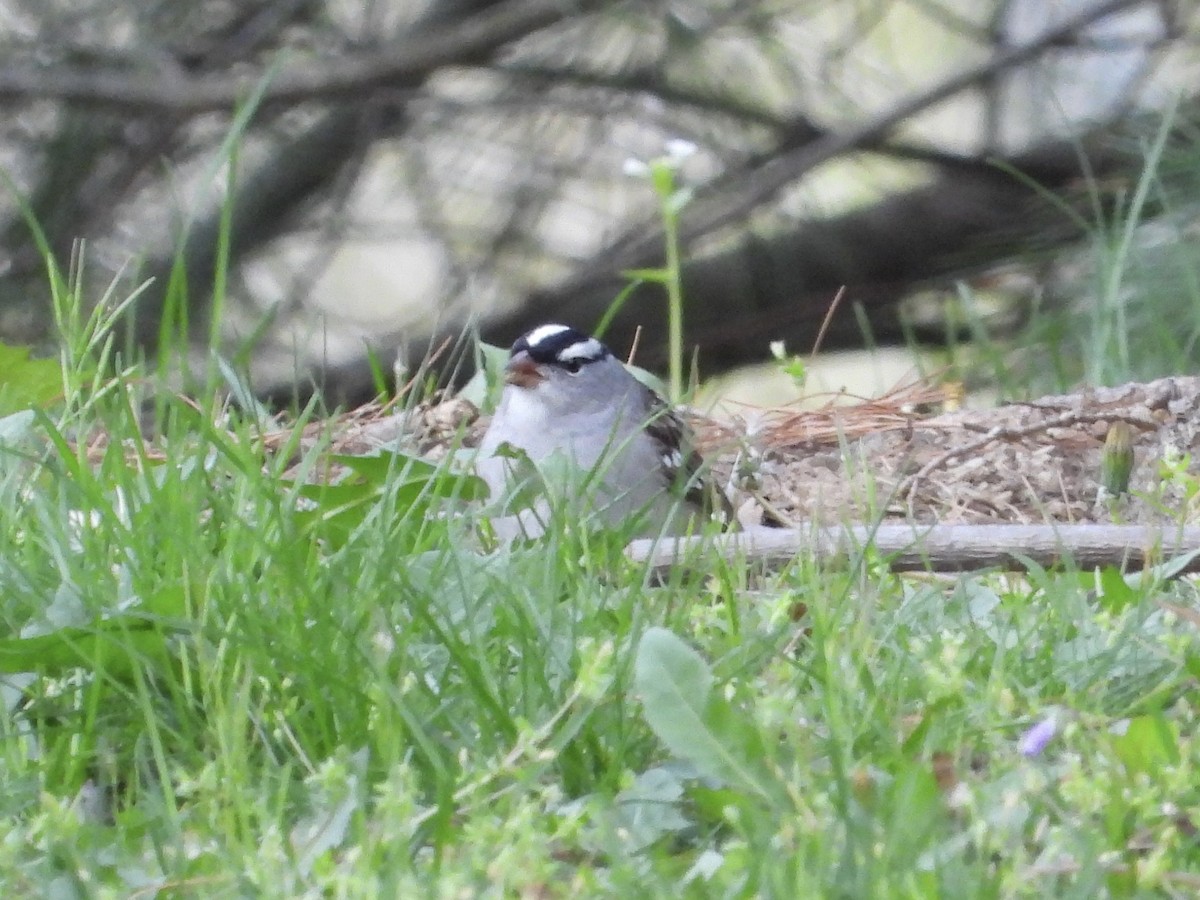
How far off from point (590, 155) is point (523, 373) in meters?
1.37

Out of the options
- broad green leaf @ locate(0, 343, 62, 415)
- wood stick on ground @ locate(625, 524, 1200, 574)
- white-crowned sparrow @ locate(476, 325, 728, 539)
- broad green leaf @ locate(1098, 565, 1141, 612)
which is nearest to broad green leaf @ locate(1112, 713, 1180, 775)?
broad green leaf @ locate(1098, 565, 1141, 612)

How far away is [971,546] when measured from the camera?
2.29 metres

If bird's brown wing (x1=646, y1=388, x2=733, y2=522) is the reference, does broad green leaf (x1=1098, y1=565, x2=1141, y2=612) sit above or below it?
above

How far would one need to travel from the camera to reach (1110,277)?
4.08 meters

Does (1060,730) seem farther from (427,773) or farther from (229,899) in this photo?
(229,899)

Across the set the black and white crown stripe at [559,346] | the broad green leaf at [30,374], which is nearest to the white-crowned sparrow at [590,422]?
the black and white crown stripe at [559,346]

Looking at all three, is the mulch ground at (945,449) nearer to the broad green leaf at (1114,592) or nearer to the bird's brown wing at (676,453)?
the bird's brown wing at (676,453)

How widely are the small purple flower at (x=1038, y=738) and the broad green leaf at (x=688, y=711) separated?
0.24 meters

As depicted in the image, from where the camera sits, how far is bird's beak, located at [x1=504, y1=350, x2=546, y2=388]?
3547 mm

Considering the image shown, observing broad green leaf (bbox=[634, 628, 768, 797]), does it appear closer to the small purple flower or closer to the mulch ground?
the small purple flower

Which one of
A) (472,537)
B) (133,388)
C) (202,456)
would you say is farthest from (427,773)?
(133,388)

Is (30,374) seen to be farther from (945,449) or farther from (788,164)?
(788,164)

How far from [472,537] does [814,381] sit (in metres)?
2.23

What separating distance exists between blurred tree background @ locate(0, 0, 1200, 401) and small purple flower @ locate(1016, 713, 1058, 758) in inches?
103
